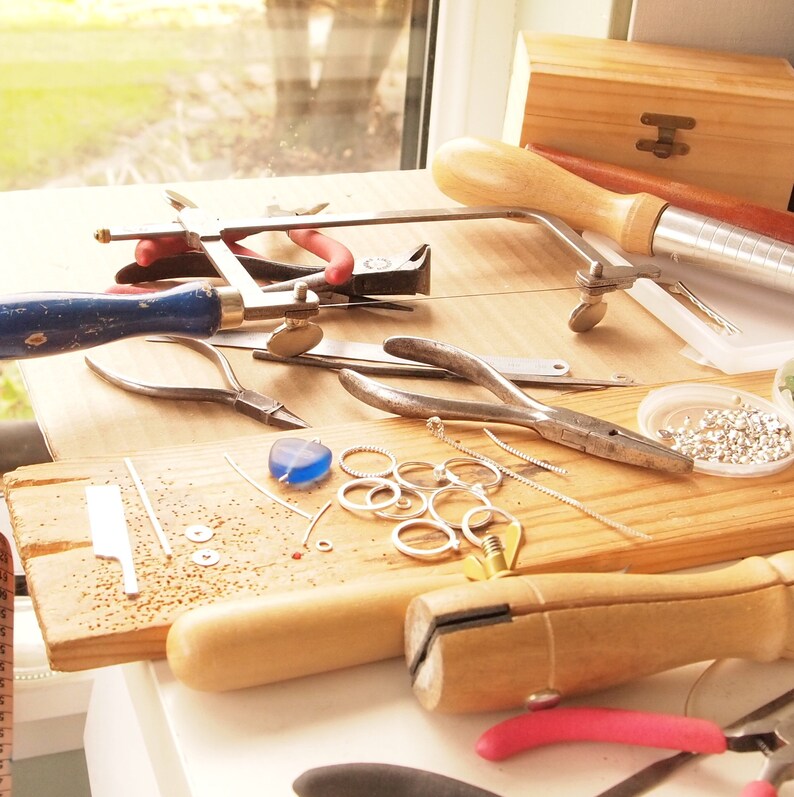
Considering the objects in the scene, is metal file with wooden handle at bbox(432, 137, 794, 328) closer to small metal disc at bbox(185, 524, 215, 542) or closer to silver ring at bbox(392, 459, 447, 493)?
silver ring at bbox(392, 459, 447, 493)

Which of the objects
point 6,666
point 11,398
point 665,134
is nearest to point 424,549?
point 6,666

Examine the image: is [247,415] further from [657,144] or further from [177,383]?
[657,144]

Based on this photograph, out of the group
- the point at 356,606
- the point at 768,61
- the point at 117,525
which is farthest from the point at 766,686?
the point at 768,61

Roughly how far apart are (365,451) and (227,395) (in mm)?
132

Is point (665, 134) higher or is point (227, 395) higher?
point (665, 134)

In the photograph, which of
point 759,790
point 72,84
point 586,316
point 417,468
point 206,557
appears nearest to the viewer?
point 759,790

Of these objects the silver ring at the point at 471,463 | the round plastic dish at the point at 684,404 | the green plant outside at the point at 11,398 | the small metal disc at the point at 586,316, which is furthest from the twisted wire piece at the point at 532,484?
the green plant outside at the point at 11,398

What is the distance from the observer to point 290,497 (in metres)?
0.68

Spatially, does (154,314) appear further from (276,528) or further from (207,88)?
(207,88)

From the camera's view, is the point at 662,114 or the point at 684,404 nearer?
the point at 684,404

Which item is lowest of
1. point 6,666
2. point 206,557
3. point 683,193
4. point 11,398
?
point 11,398

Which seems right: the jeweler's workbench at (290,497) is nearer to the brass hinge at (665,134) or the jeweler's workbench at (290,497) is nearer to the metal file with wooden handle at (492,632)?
the metal file with wooden handle at (492,632)

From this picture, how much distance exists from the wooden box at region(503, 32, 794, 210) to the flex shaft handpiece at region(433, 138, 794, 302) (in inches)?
2.9

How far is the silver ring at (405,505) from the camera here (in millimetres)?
673
